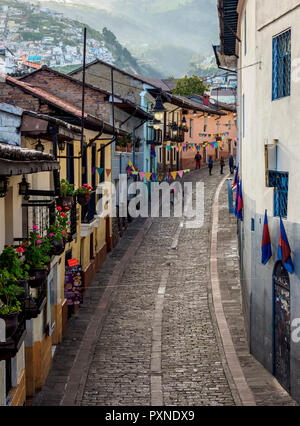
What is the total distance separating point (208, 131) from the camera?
66250 mm

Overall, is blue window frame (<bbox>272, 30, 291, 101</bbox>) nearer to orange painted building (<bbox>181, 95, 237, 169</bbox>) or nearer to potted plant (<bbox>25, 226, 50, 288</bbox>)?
potted plant (<bbox>25, 226, 50, 288</bbox>)

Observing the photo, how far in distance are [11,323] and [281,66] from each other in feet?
29.8

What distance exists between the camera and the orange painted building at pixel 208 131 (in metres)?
61.4

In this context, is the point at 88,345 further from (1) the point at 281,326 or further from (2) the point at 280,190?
(2) the point at 280,190

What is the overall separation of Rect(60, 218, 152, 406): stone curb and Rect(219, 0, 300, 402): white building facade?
4.44 m

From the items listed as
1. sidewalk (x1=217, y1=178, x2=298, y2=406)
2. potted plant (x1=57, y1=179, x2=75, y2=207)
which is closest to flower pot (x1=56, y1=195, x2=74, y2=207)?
potted plant (x1=57, y1=179, x2=75, y2=207)

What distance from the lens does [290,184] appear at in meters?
13.7

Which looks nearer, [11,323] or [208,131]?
[11,323]

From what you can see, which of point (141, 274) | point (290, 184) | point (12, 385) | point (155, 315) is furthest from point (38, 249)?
point (141, 274)

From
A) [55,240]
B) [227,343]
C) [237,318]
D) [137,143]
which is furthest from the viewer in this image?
[137,143]

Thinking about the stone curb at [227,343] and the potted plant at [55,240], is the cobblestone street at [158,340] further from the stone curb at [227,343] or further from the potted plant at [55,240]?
the potted plant at [55,240]

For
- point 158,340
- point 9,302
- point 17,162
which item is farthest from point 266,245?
point 17,162

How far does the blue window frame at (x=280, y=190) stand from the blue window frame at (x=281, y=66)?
1.78m
